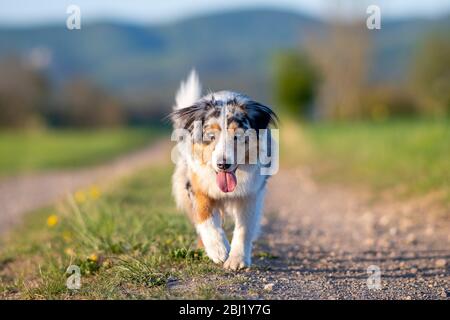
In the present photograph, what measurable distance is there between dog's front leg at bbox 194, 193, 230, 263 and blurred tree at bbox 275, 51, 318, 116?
20754 millimetres

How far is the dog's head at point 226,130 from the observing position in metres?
4.95

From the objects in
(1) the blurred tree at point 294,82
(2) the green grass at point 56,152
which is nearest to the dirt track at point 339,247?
(2) the green grass at point 56,152

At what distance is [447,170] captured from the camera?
9.88m

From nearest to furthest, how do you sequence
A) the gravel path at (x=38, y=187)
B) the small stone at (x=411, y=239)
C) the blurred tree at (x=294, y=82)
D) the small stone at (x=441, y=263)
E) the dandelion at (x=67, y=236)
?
the small stone at (x=441, y=263) → the dandelion at (x=67, y=236) → the small stone at (x=411, y=239) → the gravel path at (x=38, y=187) → the blurred tree at (x=294, y=82)

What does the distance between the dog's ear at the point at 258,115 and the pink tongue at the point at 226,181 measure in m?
0.48

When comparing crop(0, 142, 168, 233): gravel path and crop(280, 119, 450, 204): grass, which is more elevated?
crop(280, 119, 450, 204): grass

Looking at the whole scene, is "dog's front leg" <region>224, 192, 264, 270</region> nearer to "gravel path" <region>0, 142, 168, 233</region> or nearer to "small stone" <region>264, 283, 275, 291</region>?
"small stone" <region>264, 283, 275, 291</region>

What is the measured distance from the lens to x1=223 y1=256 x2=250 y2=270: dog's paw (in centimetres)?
506

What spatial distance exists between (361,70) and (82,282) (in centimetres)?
3526

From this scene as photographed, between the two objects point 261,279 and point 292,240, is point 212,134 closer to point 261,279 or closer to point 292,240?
point 261,279

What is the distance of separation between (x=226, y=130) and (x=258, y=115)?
0.43m

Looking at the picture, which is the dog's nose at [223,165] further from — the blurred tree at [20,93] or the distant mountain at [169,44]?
the distant mountain at [169,44]

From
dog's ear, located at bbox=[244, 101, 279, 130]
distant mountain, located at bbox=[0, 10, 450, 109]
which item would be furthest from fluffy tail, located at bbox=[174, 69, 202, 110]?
distant mountain, located at bbox=[0, 10, 450, 109]

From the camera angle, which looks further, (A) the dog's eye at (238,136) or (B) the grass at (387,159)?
(B) the grass at (387,159)
